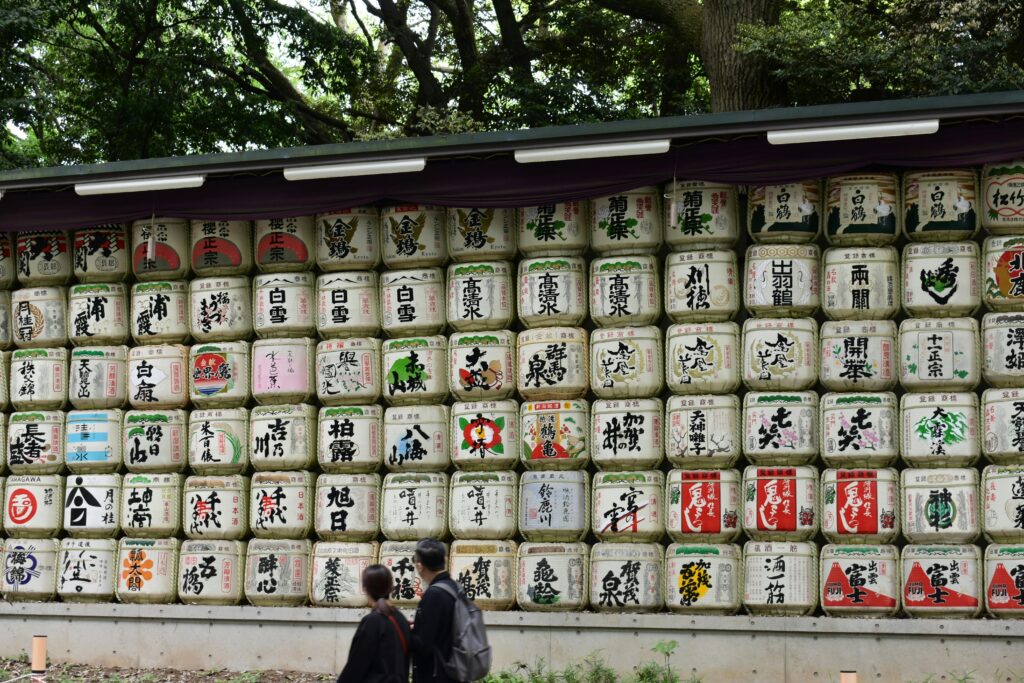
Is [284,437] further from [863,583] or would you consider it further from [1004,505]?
[1004,505]

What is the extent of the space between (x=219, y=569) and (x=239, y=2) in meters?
12.9

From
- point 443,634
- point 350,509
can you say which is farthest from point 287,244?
point 443,634

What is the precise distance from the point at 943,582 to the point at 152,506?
589cm

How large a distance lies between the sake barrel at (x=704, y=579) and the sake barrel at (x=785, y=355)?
1208mm

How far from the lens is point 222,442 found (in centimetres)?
1015

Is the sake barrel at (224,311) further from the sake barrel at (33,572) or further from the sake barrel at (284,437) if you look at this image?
the sake barrel at (33,572)

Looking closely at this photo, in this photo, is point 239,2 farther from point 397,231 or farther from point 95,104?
point 397,231

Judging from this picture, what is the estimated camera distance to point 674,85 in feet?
67.1

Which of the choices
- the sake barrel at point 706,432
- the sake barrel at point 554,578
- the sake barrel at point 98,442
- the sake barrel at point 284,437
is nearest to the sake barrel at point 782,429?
the sake barrel at point 706,432

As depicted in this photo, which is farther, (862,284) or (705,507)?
(705,507)

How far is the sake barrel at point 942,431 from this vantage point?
8742 millimetres

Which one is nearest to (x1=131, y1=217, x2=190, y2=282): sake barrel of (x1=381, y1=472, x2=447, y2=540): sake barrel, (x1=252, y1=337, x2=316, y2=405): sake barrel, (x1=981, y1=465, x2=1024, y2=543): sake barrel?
(x1=252, y1=337, x2=316, y2=405): sake barrel

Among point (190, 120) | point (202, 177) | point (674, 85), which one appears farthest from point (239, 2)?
point (202, 177)

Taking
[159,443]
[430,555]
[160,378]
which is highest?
[160,378]
